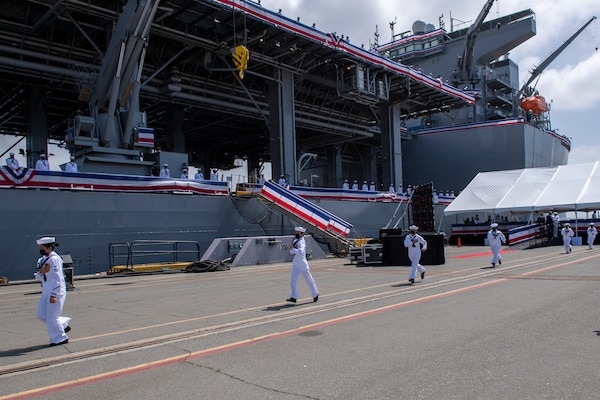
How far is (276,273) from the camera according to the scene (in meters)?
16.9

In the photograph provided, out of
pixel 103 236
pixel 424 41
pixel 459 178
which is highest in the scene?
pixel 424 41

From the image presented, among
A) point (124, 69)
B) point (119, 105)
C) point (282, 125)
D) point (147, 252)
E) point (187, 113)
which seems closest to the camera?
point (147, 252)

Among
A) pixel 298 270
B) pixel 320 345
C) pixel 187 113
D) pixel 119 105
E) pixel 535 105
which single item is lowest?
pixel 320 345

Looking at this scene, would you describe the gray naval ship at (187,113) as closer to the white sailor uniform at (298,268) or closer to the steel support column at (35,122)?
the steel support column at (35,122)

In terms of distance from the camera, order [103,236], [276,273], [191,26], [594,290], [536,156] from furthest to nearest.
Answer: [536,156], [191,26], [103,236], [276,273], [594,290]

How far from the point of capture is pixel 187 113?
3775cm

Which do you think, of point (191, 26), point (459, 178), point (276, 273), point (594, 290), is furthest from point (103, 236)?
point (459, 178)

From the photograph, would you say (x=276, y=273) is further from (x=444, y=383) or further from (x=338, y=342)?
(x=444, y=383)

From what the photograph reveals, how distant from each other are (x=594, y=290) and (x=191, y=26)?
75.0 feet

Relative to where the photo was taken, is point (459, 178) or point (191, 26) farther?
point (459, 178)

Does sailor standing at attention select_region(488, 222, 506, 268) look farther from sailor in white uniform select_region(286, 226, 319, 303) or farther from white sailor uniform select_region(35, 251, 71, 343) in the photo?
white sailor uniform select_region(35, 251, 71, 343)

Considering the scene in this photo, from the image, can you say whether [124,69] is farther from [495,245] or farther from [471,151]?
[471,151]

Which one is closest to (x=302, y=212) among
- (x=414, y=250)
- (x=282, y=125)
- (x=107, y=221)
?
(x=282, y=125)

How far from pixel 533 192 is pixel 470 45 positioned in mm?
20438
